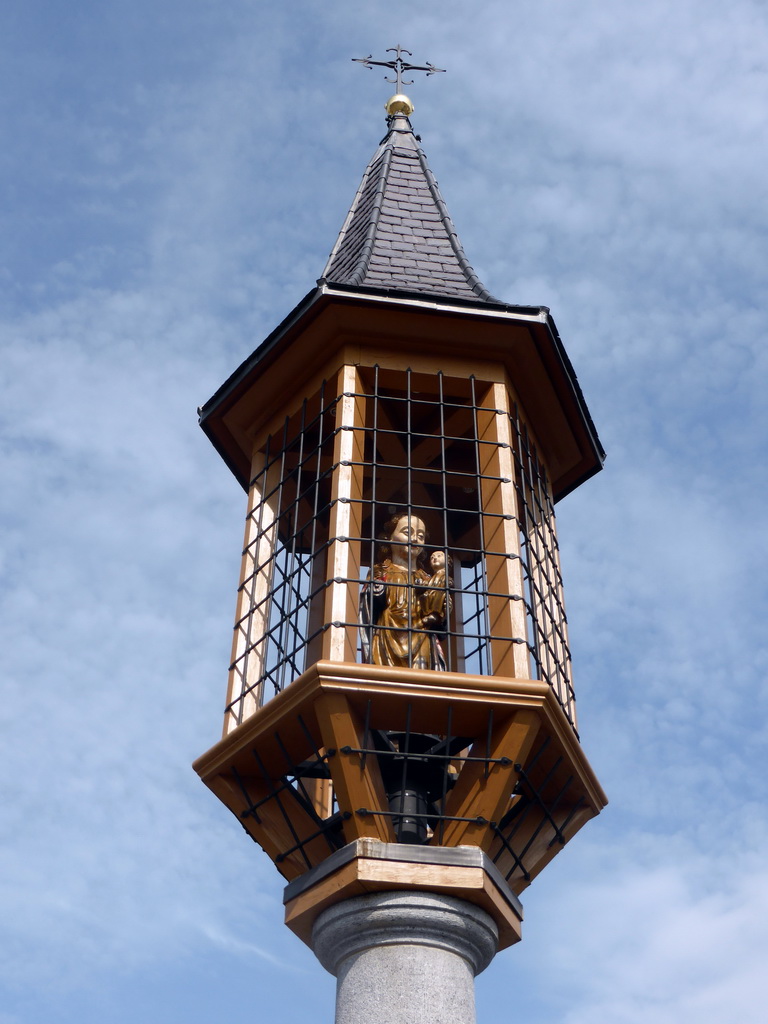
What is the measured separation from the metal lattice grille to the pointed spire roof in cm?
114

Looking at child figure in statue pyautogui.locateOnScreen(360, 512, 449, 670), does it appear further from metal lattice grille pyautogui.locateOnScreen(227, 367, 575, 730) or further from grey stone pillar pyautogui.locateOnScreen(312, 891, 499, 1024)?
grey stone pillar pyautogui.locateOnScreen(312, 891, 499, 1024)

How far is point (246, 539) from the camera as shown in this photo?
1368 centimetres

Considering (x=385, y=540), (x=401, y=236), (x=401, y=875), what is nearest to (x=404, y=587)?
(x=385, y=540)

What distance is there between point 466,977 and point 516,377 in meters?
5.73

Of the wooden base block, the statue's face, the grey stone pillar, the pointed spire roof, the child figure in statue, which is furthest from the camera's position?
the pointed spire roof

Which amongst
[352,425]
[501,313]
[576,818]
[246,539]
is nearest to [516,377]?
[501,313]

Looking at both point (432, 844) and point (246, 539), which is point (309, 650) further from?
point (432, 844)

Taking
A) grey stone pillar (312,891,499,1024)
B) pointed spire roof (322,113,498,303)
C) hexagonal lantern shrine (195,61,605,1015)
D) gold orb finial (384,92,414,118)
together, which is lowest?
grey stone pillar (312,891,499,1024)

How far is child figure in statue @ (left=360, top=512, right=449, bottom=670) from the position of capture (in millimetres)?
12984

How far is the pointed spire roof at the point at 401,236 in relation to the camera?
14.5m

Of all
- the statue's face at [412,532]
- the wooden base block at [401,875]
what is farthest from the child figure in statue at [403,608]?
the wooden base block at [401,875]

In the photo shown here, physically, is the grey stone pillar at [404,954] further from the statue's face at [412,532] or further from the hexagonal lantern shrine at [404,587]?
the statue's face at [412,532]

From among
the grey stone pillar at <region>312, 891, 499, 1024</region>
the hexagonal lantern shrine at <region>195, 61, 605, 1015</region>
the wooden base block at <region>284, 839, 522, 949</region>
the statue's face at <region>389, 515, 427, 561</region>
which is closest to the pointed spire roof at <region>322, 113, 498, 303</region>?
the hexagonal lantern shrine at <region>195, 61, 605, 1015</region>

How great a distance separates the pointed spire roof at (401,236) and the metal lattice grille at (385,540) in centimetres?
114
